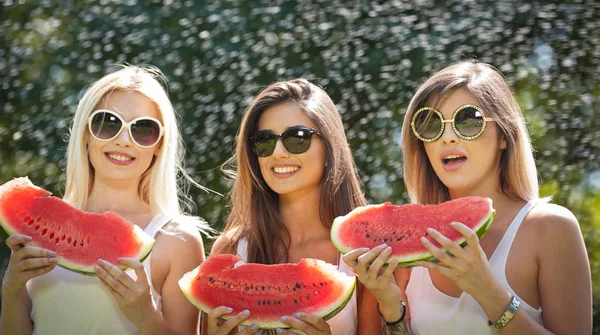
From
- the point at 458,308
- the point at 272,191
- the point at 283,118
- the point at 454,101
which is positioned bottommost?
the point at 272,191

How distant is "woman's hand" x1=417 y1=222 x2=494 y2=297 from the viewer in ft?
10.1

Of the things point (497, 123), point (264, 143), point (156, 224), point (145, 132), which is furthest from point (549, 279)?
point (145, 132)

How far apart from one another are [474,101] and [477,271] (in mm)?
954

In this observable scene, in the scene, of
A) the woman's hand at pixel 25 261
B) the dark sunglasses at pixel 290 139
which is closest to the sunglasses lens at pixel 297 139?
the dark sunglasses at pixel 290 139

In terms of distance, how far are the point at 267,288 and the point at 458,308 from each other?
894 millimetres

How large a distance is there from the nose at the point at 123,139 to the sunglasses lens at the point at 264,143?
66 centimetres

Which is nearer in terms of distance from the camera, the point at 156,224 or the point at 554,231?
the point at 554,231

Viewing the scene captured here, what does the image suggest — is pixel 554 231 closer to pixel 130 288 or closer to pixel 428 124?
pixel 428 124

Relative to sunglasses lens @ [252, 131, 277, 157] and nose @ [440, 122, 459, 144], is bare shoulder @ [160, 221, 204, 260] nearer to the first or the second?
sunglasses lens @ [252, 131, 277, 157]

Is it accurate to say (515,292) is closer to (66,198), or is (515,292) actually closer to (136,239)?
(136,239)

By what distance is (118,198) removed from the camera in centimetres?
406

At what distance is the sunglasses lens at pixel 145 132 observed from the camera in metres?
3.87

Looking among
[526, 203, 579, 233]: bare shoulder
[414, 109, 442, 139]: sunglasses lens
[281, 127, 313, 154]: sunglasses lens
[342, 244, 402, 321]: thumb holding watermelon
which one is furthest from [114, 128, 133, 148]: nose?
[526, 203, 579, 233]: bare shoulder

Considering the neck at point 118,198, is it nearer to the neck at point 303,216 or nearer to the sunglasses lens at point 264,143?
the sunglasses lens at point 264,143
